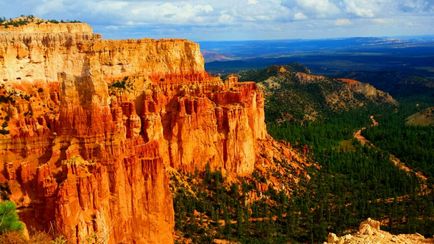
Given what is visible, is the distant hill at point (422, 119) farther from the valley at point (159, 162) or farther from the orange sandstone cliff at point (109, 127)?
the orange sandstone cliff at point (109, 127)

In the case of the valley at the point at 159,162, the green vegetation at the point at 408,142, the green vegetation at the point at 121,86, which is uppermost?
the green vegetation at the point at 121,86

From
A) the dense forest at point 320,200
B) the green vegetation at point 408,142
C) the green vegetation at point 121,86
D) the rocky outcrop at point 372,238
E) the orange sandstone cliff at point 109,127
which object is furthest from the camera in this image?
the green vegetation at point 408,142

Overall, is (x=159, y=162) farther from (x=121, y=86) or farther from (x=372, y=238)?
(x=372, y=238)

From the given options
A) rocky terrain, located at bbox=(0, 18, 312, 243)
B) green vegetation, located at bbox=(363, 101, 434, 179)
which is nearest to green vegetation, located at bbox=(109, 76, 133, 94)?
rocky terrain, located at bbox=(0, 18, 312, 243)

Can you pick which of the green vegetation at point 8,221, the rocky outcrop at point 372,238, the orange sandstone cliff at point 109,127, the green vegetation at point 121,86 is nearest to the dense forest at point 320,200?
the orange sandstone cliff at point 109,127

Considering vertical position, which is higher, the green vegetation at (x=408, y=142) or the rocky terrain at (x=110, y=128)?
the rocky terrain at (x=110, y=128)

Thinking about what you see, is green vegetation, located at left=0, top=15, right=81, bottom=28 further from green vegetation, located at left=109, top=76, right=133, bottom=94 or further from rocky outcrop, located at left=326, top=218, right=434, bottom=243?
rocky outcrop, located at left=326, top=218, right=434, bottom=243
